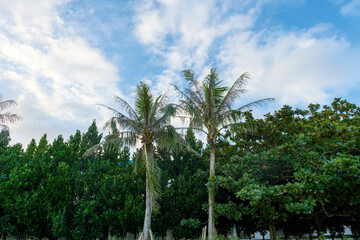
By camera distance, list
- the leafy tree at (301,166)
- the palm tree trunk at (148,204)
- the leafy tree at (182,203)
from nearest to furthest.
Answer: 1. the leafy tree at (301,166)
2. the palm tree trunk at (148,204)
3. the leafy tree at (182,203)

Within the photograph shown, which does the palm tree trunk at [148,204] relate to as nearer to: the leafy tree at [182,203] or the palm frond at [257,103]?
the leafy tree at [182,203]

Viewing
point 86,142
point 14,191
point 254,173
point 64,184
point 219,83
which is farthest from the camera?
point 86,142

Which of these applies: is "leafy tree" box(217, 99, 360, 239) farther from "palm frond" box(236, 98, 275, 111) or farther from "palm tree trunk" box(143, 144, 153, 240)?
"palm tree trunk" box(143, 144, 153, 240)

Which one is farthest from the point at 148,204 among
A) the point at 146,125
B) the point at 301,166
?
the point at 301,166

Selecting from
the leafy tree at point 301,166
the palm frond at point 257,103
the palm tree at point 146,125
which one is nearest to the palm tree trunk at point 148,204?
the palm tree at point 146,125

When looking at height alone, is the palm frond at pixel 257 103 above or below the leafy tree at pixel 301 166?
above

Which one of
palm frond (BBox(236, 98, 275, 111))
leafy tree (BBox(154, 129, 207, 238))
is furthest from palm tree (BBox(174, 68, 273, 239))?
leafy tree (BBox(154, 129, 207, 238))

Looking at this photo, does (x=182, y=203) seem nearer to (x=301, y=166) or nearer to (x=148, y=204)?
(x=148, y=204)

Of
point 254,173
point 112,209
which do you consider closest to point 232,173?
point 254,173

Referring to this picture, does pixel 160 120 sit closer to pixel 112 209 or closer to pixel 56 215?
pixel 112 209

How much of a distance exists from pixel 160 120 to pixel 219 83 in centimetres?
433

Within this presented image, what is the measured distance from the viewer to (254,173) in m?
14.1

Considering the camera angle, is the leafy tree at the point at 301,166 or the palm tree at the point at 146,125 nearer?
the leafy tree at the point at 301,166

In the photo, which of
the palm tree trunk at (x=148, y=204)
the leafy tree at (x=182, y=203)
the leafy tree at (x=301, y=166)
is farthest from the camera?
the leafy tree at (x=182, y=203)
